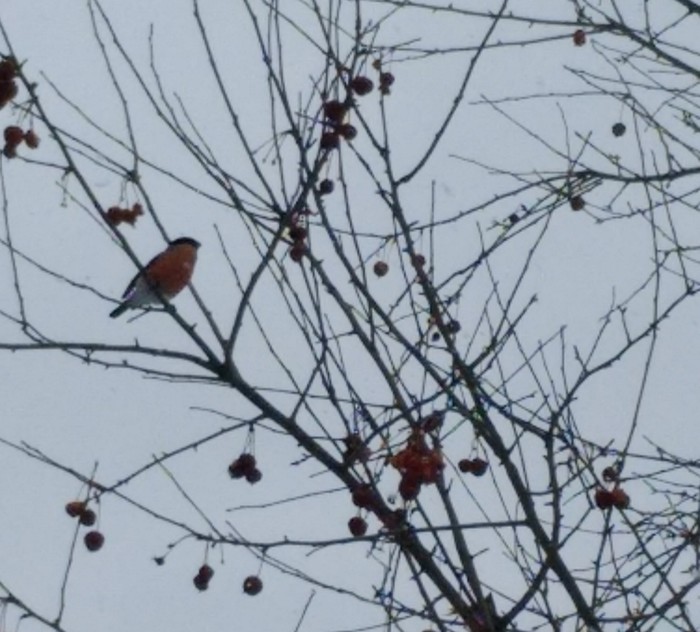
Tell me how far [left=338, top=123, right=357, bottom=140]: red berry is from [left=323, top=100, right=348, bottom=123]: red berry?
0.8 inches

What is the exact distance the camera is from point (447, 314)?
3.65 meters

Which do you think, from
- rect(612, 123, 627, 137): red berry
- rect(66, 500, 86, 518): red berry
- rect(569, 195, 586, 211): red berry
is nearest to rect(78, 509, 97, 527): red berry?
rect(66, 500, 86, 518): red berry

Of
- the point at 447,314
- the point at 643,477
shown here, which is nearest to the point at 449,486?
the point at 447,314

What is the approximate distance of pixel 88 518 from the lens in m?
3.81

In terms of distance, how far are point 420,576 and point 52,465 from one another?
2.64 feet

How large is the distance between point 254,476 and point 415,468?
778 millimetres

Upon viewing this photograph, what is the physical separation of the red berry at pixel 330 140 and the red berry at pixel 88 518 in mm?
1031

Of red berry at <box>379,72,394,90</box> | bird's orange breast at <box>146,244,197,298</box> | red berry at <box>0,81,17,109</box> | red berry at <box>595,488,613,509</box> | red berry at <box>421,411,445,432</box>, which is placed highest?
bird's orange breast at <box>146,244,197,298</box>

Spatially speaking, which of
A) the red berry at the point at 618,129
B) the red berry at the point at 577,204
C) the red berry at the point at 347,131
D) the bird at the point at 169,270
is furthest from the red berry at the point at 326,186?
the red berry at the point at 618,129

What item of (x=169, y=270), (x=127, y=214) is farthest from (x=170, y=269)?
(x=127, y=214)

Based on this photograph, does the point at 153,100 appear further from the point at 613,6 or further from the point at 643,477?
the point at 613,6

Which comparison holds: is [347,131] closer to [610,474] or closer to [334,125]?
[334,125]

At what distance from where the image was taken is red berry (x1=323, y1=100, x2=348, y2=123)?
12.3 feet

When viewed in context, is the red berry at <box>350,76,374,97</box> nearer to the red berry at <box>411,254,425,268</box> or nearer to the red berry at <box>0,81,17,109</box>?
the red berry at <box>411,254,425,268</box>
